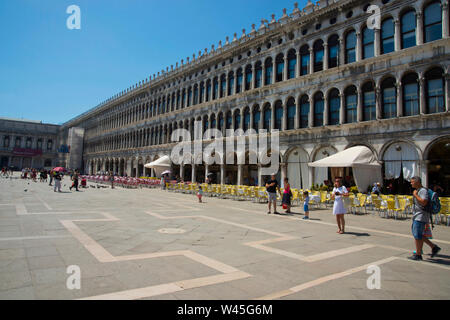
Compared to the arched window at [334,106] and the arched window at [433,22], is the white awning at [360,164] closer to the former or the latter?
the arched window at [334,106]

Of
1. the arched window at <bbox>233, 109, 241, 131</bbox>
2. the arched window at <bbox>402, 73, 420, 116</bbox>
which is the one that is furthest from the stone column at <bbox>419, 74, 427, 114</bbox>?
the arched window at <bbox>233, 109, 241, 131</bbox>

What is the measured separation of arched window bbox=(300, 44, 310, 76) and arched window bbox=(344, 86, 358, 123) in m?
4.68

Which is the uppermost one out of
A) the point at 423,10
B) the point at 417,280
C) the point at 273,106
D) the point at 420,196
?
the point at 423,10

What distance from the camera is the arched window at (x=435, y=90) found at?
17.8 meters

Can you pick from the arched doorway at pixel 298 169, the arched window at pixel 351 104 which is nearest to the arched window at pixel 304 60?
the arched window at pixel 351 104

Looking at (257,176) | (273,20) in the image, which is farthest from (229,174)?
(273,20)

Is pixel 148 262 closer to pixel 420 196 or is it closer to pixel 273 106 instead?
pixel 420 196

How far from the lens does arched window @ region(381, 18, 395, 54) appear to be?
20328 mm

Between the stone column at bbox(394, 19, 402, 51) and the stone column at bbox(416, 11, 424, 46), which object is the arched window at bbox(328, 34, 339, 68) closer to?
the stone column at bbox(394, 19, 402, 51)

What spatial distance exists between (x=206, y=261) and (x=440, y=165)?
18.5m

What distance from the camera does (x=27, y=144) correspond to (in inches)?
4013
